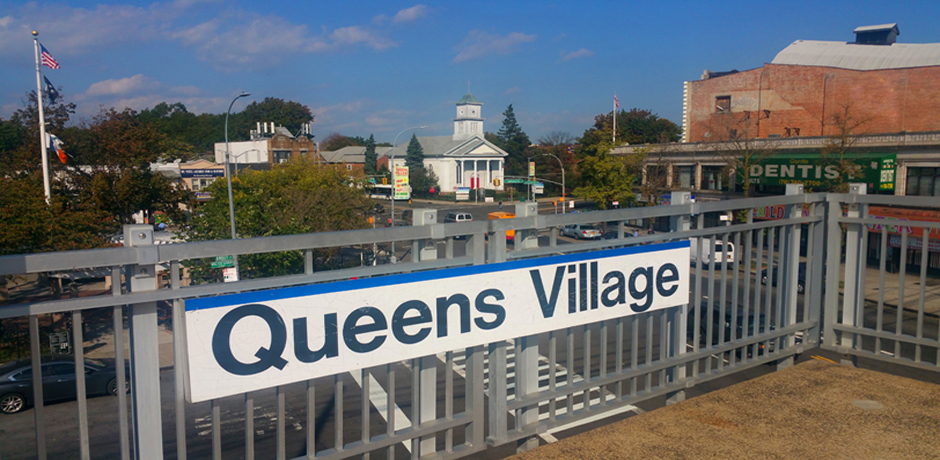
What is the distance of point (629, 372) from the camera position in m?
4.23

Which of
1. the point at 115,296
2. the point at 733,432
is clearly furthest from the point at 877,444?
the point at 115,296

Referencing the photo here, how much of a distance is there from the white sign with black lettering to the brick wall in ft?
156

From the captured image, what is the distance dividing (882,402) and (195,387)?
4200 mm

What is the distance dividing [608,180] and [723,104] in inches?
508

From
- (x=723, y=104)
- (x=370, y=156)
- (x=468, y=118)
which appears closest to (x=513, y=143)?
(x=468, y=118)

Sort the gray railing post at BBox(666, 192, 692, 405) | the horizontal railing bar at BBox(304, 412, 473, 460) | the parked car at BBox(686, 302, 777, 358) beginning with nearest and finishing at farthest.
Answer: the horizontal railing bar at BBox(304, 412, 473, 460)
the gray railing post at BBox(666, 192, 692, 405)
the parked car at BBox(686, 302, 777, 358)

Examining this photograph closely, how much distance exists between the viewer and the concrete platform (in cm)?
347

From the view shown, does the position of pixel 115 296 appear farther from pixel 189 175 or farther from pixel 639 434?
pixel 189 175

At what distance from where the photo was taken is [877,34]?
51.8 metres

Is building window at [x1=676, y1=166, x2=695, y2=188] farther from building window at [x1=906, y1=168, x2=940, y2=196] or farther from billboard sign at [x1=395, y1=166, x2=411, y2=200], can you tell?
billboard sign at [x1=395, y1=166, x2=411, y2=200]

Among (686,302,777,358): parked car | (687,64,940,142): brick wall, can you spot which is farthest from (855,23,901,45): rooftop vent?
(686,302,777,358): parked car

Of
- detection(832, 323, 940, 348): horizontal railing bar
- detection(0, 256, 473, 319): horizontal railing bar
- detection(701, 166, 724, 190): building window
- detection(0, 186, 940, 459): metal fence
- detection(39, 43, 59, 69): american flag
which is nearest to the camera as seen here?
detection(0, 256, 473, 319): horizontal railing bar

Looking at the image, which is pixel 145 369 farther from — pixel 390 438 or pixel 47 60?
pixel 47 60

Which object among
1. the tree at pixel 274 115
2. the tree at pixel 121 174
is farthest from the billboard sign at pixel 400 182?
the tree at pixel 274 115
